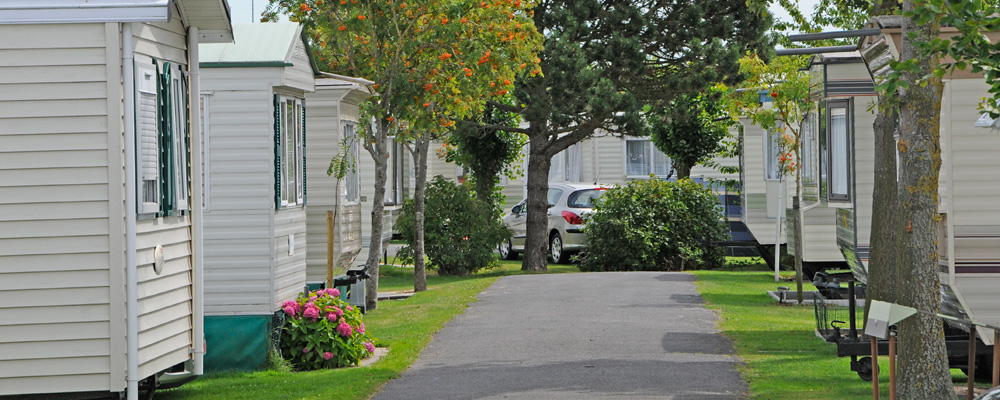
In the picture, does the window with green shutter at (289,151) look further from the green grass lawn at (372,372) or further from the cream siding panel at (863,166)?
the cream siding panel at (863,166)

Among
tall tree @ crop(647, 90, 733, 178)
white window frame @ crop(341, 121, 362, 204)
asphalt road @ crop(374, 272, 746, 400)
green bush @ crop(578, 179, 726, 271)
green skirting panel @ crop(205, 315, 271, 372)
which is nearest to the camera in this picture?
asphalt road @ crop(374, 272, 746, 400)

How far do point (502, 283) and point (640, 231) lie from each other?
12.7ft

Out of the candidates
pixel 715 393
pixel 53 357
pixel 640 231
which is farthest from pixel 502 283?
pixel 53 357

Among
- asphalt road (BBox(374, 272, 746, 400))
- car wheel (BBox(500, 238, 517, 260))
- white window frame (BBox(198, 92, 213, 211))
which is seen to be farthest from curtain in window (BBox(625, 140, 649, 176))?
white window frame (BBox(198, 92, 213, 211))

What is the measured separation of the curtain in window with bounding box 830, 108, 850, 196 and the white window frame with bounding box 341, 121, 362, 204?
5.38 m

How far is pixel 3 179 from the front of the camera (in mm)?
6719

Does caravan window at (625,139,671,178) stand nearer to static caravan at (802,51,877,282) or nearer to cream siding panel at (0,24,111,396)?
static caravan at (802,51,877,282)

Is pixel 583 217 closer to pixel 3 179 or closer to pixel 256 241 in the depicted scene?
pixel 256 241

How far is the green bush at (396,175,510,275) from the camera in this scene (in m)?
20.2

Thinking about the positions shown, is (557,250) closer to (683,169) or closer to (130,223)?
(683,169)

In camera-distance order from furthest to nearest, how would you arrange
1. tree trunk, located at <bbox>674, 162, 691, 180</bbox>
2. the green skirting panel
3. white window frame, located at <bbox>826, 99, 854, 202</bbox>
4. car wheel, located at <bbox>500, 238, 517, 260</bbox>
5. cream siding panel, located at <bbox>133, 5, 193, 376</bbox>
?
tree trunk, located at <bbox>674, 162, 691, 180</bbox> < car wheel, located at <bbox>500, 238, 517, 260</bbox> < white window frame, located at <bbox>826, 99, 854, 202</bbox> < the green skirting panel < cream siding panel, located at <bbox>133, 5, 193, 376</bbox>

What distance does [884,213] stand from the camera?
9.32 meters

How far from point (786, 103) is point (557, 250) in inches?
375

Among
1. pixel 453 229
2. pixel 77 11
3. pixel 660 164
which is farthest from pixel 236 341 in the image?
pixel 660 164
